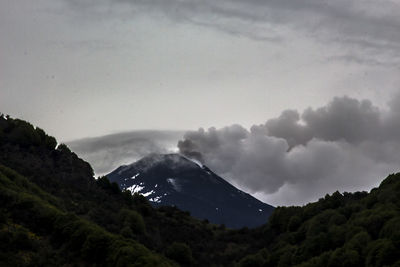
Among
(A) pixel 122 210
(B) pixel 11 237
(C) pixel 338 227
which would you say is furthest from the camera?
(A) pixel 122 210

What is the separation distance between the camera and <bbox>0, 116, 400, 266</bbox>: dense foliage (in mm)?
83125

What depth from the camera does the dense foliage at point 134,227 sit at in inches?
3273

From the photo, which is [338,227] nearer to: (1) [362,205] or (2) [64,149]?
(1) [362,205]

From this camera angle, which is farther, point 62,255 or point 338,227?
point 338,227

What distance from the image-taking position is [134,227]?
12081 cm

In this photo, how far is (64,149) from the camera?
154 m

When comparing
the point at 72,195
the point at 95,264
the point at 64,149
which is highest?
the point at 64,149

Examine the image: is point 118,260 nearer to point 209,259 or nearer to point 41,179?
point 209,259

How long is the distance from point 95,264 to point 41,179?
4675 centimetres

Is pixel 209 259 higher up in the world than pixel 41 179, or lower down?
lower down

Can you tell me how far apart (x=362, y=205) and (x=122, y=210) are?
43623 mm

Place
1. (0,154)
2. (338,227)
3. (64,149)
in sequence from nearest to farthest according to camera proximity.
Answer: (338,227)
(0,154)
(64,149)

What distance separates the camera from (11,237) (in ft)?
260

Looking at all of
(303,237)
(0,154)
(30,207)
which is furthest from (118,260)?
(0,154)
